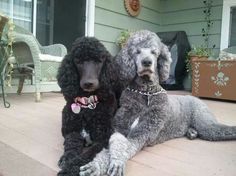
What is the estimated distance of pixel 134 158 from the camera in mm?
1519

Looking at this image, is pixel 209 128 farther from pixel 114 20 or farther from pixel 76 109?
pixel 114 20

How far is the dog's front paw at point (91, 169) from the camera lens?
1.18 metres

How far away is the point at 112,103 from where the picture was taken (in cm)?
165

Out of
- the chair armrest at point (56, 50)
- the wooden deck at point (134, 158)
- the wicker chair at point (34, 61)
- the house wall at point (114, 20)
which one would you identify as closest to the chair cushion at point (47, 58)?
the wicker chair at point (34, 61)

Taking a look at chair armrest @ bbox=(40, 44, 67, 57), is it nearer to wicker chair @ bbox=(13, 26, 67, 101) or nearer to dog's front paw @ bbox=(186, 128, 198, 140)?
wicker chair @ bbox=(13, 26, 67, 101)

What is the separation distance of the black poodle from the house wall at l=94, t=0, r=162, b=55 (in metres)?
3.25

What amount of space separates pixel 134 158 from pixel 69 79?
0.53 m

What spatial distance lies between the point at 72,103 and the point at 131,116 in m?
0.34

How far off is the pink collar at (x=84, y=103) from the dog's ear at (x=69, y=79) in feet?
0.12

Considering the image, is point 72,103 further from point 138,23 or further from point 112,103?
point 138,23

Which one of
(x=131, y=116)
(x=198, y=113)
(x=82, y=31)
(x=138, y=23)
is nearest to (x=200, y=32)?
(x=138, y=23)

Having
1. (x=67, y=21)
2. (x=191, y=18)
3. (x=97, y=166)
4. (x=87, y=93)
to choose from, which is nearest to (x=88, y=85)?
(x=87, y=93)

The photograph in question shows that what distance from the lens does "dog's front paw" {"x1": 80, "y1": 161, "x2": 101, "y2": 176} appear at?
118 cm

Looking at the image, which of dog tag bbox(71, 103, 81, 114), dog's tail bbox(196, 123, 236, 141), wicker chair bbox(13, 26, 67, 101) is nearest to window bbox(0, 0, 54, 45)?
wicker chair bbox(13, 26, 67, 101)
